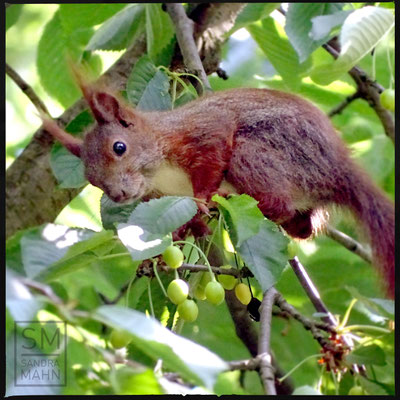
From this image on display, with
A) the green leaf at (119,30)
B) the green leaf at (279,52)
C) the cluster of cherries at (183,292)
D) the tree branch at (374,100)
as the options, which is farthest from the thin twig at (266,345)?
the tree branch at (374,100)

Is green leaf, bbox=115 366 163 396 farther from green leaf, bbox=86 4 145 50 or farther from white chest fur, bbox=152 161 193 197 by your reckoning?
green leaf, bbox=86 4 145 50

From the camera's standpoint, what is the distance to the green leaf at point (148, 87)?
9.46ft

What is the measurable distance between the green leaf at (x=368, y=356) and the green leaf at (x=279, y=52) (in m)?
1.41

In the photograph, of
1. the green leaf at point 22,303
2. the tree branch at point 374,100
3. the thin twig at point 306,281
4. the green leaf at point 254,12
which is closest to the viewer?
the green leaf at point 22,303

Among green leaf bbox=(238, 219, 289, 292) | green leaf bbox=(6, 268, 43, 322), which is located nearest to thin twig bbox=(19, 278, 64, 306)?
green leaf bbox=(6, 268, 43, 322)

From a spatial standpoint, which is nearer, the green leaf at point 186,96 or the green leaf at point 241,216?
the green leaf at point 241,216

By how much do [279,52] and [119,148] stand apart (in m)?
0.94

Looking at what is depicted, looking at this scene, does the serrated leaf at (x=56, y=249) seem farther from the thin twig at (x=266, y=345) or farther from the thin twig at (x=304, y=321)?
the thin twig at (x=304, y=321)

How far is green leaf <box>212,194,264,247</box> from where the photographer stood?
208 cm

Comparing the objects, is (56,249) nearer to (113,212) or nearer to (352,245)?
(113,212)

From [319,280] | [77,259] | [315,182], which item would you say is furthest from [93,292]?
[77,259]

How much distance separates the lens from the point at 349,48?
7.74ft

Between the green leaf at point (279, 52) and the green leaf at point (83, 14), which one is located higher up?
the green leaf at point (83, 14)

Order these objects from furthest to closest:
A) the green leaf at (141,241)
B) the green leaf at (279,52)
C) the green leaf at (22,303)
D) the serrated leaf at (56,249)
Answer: the green leaf at (279,52) < the green leaf at (141,241) < the serrated leaf at (56,249) < the green leaf at (22,303)
